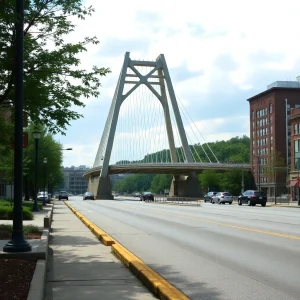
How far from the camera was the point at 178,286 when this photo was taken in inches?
342

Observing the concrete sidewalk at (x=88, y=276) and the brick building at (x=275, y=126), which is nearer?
the concrete sidewalk at (x=88, y=276)

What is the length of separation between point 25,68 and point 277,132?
111 meters

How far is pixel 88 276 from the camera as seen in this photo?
9.51 metres

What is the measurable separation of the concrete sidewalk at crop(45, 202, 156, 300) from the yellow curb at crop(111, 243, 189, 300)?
0.11 meters

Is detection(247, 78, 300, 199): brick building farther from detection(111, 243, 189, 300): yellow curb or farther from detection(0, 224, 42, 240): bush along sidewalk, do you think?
detection(111, 243, 189, 300): yellow curb

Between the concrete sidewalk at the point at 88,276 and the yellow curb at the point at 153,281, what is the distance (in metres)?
0.11

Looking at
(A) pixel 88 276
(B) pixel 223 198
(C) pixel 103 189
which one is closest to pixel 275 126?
(C) pixel 103 189

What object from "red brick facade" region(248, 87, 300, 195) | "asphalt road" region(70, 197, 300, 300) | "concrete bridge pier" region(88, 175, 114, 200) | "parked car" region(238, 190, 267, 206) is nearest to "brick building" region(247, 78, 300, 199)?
"red brick facade" region(248, 87, 300, 195)

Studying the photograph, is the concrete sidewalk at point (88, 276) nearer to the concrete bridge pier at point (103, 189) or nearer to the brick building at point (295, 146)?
the brick building at point (295, 146)

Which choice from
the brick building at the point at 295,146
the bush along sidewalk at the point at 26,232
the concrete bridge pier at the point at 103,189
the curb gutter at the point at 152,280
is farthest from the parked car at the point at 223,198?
the curb gutter at the point at 152,280

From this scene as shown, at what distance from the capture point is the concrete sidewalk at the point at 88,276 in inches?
314

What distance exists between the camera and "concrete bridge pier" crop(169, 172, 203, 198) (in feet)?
328

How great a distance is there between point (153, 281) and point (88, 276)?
171cm

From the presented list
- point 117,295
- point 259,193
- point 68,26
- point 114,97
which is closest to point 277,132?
point 114,97
